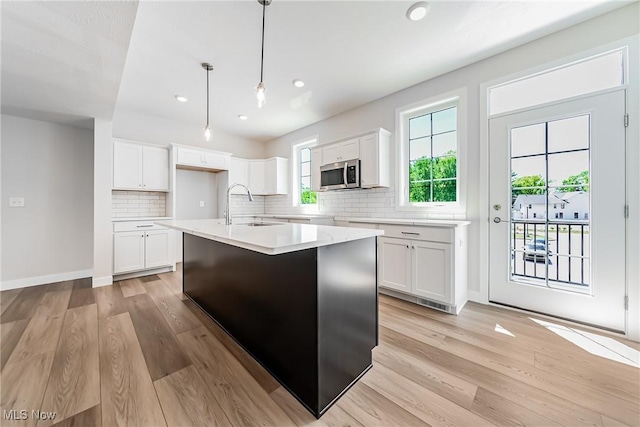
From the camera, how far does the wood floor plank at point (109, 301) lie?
254 centimetres

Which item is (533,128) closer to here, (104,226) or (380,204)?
(380,204)

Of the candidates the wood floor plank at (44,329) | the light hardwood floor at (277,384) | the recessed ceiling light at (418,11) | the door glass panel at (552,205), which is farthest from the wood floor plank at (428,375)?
the recessed ceiling light at (418,11)

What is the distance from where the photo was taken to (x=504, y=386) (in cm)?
149

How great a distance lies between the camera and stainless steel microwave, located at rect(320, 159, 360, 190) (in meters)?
3.58

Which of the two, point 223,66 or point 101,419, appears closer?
point 101,419

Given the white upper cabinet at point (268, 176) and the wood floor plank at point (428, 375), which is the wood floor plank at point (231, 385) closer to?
the wood floor plank at point (428, 375)

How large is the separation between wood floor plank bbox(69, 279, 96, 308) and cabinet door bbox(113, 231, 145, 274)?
38 cm

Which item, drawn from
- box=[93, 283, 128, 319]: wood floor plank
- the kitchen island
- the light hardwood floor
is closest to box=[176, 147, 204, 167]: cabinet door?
box=[93, 283, 128, 319]: wood floor plank

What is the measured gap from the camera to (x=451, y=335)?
2.09 m

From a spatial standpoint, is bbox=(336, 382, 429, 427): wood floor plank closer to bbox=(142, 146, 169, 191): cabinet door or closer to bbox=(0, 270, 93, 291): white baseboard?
bbox=(142, 146, 169, 191): cabinet door

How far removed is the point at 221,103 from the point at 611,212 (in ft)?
15.5

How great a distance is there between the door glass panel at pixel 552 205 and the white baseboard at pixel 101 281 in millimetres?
5100

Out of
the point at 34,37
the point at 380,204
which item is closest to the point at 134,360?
the point at 34,37

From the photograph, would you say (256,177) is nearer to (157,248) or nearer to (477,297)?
(157,248)
